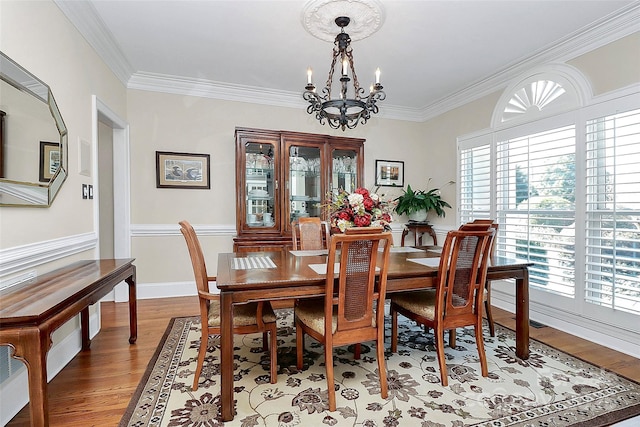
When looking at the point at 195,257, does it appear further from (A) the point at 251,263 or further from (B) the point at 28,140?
(B) the point at 28,140

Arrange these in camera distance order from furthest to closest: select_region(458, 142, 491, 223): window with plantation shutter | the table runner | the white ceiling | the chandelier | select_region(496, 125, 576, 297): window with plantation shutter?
select_region(458, 142, 491, 223): window with plantation shutter → select_region(496, 125, 576, 297): window with plantation shutter → the white ceiling → the chandelier → the table runner

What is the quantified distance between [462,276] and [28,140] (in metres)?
2.78

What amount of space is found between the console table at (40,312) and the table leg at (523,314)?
2796 millimetres

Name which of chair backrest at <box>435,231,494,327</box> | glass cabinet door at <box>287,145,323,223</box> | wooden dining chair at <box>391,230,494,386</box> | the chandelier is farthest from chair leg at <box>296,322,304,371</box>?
glass cabinet door at <box>287,145,323,223</box>

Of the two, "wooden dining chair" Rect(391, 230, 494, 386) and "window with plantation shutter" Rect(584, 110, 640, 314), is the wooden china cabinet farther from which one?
"window with plantation shutter" Rect(584, 110, 640, 314)

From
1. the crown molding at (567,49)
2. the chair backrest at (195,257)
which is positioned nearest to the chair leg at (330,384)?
the chair backrest at (195,257)

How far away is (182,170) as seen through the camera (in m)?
3.97

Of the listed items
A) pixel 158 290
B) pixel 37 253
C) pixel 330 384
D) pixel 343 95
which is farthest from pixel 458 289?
pixel 158 290

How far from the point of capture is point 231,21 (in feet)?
8.74

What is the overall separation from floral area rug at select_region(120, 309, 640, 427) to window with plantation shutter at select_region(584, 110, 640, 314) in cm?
73

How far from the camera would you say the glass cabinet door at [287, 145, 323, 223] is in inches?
161

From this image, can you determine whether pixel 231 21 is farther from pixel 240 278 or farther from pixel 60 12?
pixel 240 278

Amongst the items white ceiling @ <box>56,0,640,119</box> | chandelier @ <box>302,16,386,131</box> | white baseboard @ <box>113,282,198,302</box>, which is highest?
white ceiling @ <box>56,0,640,119</box>

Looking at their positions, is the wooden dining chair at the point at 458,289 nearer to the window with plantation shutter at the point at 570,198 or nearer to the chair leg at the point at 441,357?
the chair leg at the point at 441,357
